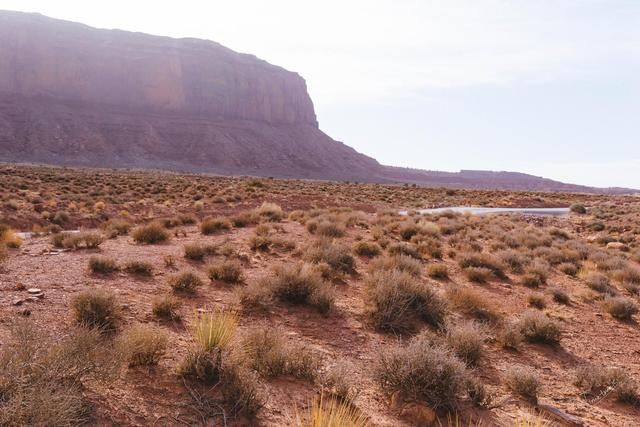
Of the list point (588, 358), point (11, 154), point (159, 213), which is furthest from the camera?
point (11, 154)

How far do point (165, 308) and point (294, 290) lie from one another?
2258mm

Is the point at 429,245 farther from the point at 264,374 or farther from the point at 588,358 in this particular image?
the point at 264,374

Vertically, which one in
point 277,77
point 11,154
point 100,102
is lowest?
point 11,154

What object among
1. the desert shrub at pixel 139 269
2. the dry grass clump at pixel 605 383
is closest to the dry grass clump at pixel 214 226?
the desert shrub at pixel 139 269

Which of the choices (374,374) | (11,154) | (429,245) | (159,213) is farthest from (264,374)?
(11,154)

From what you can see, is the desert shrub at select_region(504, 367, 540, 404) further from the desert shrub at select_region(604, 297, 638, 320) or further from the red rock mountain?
the red rock mountain

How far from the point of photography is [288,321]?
21.1 ft

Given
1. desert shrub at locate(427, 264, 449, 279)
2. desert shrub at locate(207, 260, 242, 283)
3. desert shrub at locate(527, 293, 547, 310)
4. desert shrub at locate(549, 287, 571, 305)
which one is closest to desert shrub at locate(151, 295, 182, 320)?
desert shrub at locate(207, 260, 242, 283)

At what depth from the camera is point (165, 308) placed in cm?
597

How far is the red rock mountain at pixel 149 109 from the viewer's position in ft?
269

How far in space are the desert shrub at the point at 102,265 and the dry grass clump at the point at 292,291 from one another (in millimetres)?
3051

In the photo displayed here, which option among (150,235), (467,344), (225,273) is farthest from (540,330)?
(150,235)

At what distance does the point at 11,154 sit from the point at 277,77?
84304mm

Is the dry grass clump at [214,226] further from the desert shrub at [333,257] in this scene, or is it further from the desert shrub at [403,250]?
the desert shrub at [403,250]
